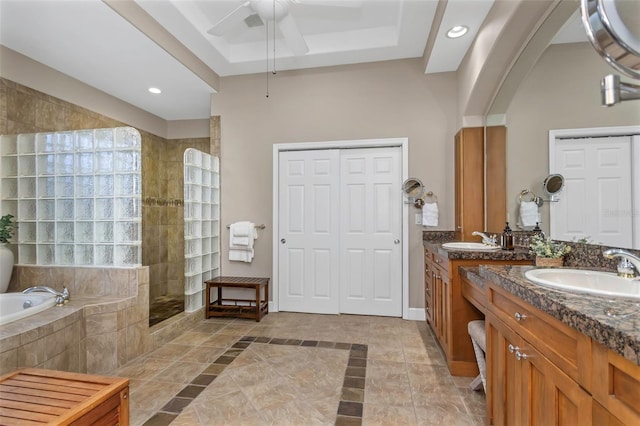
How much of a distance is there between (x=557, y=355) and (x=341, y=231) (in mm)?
2664

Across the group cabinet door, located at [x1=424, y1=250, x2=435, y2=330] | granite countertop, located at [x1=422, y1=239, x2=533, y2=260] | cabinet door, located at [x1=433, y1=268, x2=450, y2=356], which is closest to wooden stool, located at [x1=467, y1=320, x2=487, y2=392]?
cabinet door, located at [x1=433, y1=268, x2=450, y2=356]

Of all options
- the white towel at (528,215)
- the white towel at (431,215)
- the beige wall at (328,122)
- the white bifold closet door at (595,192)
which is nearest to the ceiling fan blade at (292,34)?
the beige wall at (328,122)

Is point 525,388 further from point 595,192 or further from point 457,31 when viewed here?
point 457,31

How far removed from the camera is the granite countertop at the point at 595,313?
2.14ft

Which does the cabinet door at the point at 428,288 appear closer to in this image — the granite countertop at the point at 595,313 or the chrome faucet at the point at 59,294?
the granite countertop at the point at 595,313

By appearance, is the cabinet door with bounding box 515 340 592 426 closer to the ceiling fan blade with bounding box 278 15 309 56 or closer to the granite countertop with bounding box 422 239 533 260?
the granite countertop with bounding box 422 239 533 260

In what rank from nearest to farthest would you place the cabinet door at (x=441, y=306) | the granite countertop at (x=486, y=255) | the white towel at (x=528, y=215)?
the granite countertop at (x=486, y=255)
the white towel at (x=528, y=215)
the cabinet door at (x=441, y=306)

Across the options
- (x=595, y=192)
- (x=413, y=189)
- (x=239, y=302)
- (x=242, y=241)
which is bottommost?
(x=239, y=302)

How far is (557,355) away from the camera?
0.94m

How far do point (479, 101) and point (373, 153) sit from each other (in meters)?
1.17

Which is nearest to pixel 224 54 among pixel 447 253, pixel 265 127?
pixel 265 127

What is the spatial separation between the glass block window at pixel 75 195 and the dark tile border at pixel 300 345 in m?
1.15

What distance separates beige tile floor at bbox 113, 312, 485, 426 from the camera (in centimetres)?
174

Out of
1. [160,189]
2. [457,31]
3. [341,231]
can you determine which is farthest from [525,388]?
[160,189]
